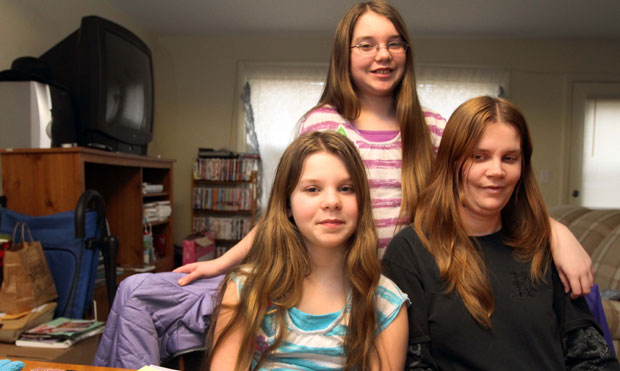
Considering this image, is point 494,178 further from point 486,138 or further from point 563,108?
point 563,108

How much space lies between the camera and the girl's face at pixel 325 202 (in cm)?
89

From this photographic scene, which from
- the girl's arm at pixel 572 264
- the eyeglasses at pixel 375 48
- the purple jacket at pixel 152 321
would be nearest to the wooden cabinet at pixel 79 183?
the purple jacket at pixel 152 321

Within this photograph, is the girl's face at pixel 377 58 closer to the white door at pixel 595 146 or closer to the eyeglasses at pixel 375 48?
the eyeglasses at pixel 375 48

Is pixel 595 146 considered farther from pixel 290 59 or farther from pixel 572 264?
pixel 572 264

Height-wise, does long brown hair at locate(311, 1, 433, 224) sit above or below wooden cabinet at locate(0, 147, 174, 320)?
above

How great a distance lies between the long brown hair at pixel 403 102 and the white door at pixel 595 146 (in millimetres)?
4473

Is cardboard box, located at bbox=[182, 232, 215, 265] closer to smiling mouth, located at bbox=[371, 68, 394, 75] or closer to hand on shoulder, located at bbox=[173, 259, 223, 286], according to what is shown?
hand on shoulder, located at bbox=[173, 259, 223, 286]

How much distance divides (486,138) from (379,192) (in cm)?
33

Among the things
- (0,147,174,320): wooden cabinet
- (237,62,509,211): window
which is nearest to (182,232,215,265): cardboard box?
(0,147,174,320): wooden cabinet

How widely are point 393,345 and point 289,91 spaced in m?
4.18

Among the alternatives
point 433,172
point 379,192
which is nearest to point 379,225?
point 379,192

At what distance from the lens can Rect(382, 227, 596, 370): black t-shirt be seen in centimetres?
96

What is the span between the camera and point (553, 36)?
4707mm

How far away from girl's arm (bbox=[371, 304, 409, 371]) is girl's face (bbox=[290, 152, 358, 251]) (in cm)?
22
